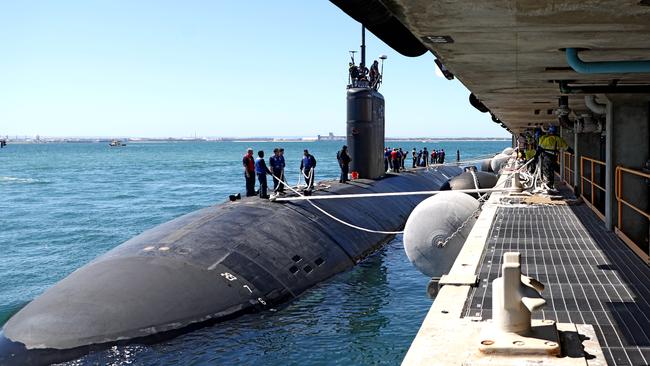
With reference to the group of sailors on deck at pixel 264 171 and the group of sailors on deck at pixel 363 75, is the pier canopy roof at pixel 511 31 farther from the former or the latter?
the group of sailors on deck at pixel 363 75

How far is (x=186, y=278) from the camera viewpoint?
12648 mm

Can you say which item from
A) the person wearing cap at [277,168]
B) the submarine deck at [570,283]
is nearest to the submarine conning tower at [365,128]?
the person wearing cap at [277,168]

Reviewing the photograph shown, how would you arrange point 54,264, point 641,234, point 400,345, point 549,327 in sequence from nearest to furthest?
1. point 549,327
2. point 641,234
3. point 400,345
4. point 54,264

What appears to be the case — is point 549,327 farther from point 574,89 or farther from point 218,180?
point 218,180

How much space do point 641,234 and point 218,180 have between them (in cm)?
7005

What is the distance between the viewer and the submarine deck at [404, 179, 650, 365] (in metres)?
5.88

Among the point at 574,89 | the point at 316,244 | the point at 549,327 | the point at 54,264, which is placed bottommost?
the point at 54,264

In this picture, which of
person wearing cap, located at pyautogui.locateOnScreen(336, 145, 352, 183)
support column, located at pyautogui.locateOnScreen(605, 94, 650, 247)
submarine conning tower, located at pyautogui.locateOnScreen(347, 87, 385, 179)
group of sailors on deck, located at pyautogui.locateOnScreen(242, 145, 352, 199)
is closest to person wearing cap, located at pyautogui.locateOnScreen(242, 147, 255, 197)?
group of sailors on deck, located at pyautogui.locateOnScreen(242, 145, 352, 199)

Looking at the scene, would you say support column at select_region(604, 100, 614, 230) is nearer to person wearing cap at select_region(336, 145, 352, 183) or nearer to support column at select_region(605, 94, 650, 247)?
support column at select_region(605, 94, 650, 247)

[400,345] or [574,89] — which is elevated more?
[574,89]

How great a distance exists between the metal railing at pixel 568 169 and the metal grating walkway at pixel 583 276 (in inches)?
419

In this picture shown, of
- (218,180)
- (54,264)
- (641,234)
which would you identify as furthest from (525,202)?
(218,180)

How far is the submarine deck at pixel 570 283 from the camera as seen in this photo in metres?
5.88

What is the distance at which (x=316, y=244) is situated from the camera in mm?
17422
